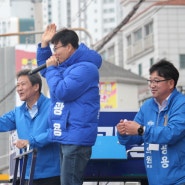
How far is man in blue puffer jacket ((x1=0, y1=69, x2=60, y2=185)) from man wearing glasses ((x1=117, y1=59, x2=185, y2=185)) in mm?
735

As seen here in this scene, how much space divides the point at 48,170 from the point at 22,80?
87 cm

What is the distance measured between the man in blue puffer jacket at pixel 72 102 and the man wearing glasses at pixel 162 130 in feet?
0.98

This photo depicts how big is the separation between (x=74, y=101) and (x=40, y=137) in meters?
0.69

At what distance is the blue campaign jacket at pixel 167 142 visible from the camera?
593 centimetres

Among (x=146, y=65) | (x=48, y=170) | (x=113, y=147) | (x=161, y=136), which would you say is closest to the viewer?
(x=161, y=136)

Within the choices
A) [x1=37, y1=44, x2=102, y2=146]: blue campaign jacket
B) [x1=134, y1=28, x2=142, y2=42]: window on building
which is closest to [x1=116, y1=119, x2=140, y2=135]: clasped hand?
[x1=37, y1=44, x2=102, y2=146]: blue campaign jacket

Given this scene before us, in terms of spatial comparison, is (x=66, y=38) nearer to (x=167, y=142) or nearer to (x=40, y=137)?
(x=40, y=137)

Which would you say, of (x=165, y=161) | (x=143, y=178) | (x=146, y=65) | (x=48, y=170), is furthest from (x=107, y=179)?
(x=146, y=65)

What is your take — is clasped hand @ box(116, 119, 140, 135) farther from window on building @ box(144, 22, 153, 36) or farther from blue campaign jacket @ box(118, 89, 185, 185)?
window on building @ box(144, 22, 153, 36)

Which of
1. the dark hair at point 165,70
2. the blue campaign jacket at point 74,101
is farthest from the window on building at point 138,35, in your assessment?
the blue campaign jacket at point 74,101

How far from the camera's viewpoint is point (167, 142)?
19.4 feet

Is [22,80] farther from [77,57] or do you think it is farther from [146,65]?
[146,65]

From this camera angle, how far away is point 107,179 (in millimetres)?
7488

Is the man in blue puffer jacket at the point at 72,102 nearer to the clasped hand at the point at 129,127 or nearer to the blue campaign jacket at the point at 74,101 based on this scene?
the blue campaign jacket at the point at 74,101
